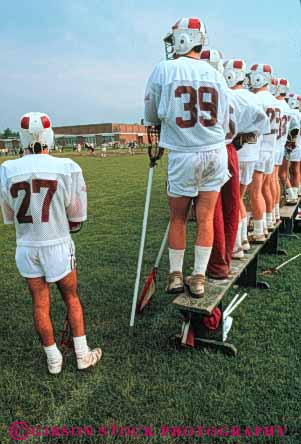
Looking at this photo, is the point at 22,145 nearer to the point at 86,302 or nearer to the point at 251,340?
the point at 86,302

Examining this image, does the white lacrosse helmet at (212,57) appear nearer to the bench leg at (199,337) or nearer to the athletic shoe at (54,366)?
the bench leg at (199,337)

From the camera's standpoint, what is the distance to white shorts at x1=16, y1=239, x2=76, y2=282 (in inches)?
124

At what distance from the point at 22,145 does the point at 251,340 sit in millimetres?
2739

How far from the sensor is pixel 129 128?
10962cm

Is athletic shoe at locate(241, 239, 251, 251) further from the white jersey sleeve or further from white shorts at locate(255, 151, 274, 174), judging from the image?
the white jersey sleeve

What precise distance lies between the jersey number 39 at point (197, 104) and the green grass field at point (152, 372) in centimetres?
205

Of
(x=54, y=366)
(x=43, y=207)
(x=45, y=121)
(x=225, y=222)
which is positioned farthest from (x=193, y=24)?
(x=54, y=366)

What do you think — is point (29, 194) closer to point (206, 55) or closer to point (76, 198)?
point (76, 198)

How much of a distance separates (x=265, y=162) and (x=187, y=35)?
2626mm

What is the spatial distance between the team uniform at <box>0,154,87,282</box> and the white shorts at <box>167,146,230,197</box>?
819 millimetres

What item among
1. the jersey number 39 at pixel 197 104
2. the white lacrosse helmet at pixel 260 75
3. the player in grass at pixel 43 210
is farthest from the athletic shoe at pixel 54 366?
the white lacrosse helmet at pixel 260 75

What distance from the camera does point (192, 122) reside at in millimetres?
3342

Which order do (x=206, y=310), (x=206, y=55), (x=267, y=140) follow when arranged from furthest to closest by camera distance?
(x=267, y=140) < (x=206, y=55) < (x=206, y=310)

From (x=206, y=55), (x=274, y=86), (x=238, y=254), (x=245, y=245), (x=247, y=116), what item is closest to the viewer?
(x=206, y=55)
